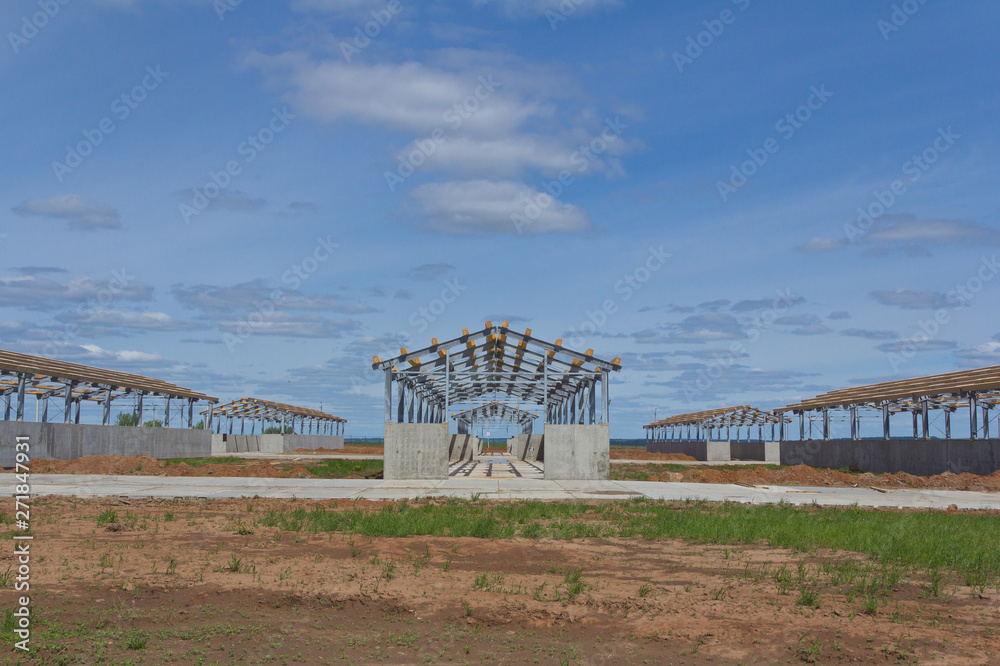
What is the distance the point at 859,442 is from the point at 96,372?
35745 millimetres

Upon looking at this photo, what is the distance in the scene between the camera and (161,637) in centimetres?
640

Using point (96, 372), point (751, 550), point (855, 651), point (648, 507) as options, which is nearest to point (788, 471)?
point (648, 507)

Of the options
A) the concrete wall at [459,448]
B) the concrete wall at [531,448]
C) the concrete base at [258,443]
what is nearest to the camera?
the concrete wall at [459,448]

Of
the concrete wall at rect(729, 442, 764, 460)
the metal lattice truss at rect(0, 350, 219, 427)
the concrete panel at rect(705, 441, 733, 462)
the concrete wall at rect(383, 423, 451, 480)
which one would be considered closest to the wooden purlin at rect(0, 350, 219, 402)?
the metal lattice truss at rect(0, 350, 219, 427)

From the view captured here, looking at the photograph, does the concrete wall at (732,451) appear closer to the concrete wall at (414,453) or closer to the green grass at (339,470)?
the green grass at (339,470)

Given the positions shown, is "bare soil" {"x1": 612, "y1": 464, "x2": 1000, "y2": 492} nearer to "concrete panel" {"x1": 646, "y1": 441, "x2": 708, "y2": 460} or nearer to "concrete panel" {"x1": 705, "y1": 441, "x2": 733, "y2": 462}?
"concrete panel" {"x1": 705, "y1": 441, "x2": 733, "y2": 462}

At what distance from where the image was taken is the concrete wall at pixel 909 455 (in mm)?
29547

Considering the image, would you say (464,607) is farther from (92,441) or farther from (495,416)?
(495,416)

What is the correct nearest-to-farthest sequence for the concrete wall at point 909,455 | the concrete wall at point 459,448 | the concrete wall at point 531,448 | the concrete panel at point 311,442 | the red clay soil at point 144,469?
the red clay soil at point 144,469 → the concrete wall at point 909,455 → the concrete wall at point 459,448 → the concrete wall at point 531,448 → the concrete panel at point 311,442

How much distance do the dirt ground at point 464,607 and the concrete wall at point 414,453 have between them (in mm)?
13418

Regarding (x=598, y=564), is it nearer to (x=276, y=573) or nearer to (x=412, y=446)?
(x=276, y=573)

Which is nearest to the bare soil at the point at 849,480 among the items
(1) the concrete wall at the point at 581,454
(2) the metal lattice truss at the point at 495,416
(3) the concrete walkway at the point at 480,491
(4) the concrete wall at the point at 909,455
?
(1) the concrete wall at the point at 581,454

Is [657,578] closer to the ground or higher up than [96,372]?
closer to the ground

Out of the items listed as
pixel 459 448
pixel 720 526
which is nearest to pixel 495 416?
pixel 459 448
